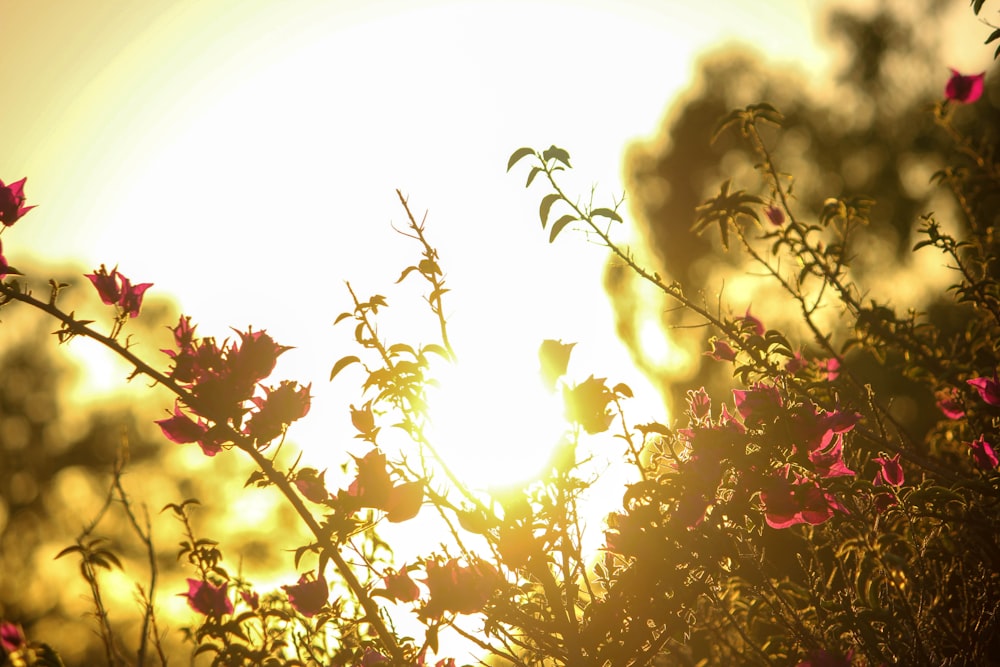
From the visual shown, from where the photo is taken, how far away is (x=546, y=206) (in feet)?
7.73

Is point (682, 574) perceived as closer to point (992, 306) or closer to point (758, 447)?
point (758, 447)

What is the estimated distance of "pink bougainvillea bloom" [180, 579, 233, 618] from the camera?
2816 mm

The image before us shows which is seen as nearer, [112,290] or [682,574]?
[682,574]

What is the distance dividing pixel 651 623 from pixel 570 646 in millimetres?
489

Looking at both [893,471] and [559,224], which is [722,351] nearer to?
[893,471]

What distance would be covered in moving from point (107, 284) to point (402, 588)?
48.0 inches

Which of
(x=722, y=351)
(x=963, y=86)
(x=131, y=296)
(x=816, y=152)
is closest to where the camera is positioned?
(x=131, y=296)

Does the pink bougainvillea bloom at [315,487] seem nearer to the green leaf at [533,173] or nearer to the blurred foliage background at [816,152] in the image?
the green leaf at [533,173]

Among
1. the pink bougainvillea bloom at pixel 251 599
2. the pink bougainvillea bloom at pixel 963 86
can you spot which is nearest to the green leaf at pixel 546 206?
the pink bougainvillea bloom at pixel 251 599

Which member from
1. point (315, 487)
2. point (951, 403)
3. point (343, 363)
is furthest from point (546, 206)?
point (951, 403)

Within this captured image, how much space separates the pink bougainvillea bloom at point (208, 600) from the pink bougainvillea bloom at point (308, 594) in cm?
66

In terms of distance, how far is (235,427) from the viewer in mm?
2086

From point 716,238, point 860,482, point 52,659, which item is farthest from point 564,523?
point 716,238

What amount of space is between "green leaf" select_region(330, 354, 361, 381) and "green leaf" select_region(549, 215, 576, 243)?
701 mm
